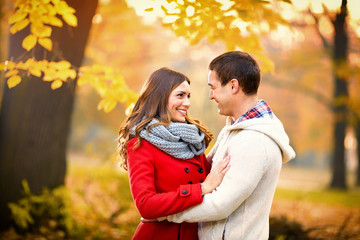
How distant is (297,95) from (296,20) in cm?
940

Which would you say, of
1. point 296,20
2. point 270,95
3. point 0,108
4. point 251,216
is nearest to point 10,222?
point 0,108

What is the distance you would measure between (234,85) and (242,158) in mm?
522

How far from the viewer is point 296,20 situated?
13.3 meters

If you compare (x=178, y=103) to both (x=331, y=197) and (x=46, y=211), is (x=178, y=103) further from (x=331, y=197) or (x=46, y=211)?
(x=331, y=197)

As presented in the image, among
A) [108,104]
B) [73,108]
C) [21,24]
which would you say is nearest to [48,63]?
[21,24]

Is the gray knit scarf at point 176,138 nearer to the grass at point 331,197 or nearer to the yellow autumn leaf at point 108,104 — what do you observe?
the yellow autumn leaf at point 108,104

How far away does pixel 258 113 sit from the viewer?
244cm

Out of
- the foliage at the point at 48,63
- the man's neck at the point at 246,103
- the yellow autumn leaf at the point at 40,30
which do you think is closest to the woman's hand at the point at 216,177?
the man's neck at the point at 246,103

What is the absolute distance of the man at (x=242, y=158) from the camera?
220 centimetres

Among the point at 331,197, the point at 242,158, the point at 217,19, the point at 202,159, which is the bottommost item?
the point at 331,197

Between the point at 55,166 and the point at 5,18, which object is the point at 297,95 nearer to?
the point at 5,18

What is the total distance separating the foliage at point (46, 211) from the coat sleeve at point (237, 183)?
11.1 ft

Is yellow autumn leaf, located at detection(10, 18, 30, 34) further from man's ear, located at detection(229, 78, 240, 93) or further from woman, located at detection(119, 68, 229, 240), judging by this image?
man's ear, located at detection(229, 78, 240, 93)

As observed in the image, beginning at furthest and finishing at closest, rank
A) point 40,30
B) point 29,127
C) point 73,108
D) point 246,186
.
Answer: point 73,108, point 29,127, point 40,30, point 246,186
